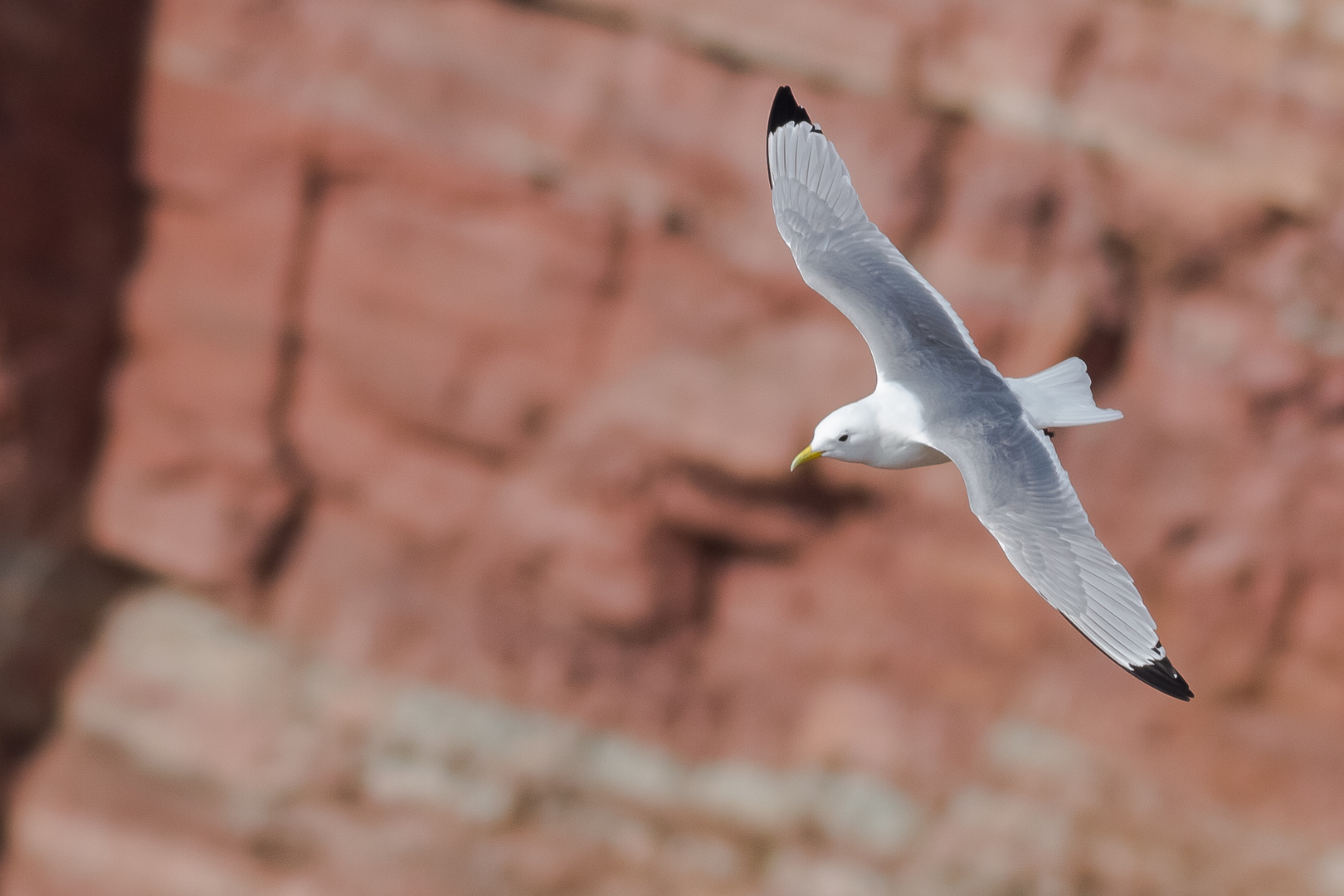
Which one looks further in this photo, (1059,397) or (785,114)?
(785,114)

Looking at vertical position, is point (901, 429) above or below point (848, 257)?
below

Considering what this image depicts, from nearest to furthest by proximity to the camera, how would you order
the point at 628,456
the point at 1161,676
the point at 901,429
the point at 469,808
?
the point at 1161,676, the point at 901,429, the point at 628,456, the point at 469,808

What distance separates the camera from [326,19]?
269 cm

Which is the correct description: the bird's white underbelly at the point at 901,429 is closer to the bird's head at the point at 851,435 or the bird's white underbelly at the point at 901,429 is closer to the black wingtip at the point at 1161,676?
the bird's head at the point at 851,435

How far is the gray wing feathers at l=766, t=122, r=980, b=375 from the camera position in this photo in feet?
4.76

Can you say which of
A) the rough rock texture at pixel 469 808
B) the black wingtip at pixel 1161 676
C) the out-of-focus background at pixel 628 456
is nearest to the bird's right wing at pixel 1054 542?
the black wingtip at pixel 1161 676

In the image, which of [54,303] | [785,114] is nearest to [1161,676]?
[785,114]

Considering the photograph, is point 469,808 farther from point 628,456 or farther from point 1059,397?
point 1059,397

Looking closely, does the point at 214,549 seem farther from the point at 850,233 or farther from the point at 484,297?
the point at 850,233

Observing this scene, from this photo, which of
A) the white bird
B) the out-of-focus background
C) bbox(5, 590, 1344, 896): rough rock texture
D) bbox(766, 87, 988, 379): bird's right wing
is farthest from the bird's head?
bbox(5, 590, 1344, 896): rough rock texture

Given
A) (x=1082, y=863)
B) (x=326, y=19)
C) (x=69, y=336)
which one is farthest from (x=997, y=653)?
(x=69, y=336)

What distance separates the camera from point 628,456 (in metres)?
2.86

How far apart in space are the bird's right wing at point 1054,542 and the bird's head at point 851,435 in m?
0.07

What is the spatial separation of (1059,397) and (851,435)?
252 mm
